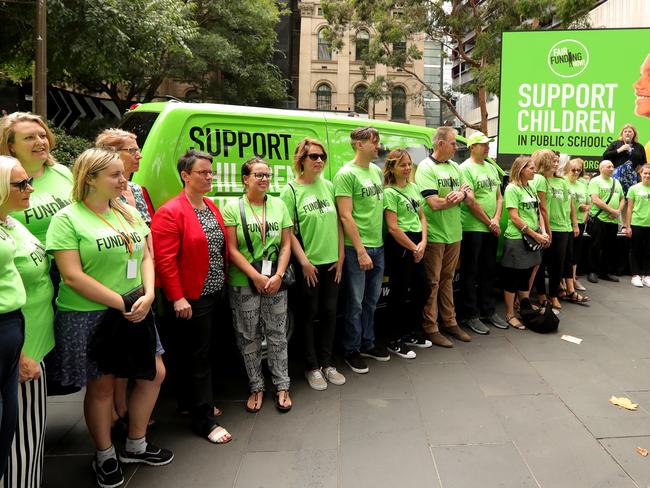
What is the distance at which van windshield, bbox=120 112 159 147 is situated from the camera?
3.46 metres

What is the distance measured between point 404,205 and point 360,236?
537 mm

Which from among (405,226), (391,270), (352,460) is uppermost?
(405,226)

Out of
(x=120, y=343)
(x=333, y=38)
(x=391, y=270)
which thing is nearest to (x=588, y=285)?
(x=391, y=270)

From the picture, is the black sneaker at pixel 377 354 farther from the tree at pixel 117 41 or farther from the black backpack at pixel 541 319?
the tree at pixel 117 41

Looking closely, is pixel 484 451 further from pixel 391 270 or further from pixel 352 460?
pixel 391 270

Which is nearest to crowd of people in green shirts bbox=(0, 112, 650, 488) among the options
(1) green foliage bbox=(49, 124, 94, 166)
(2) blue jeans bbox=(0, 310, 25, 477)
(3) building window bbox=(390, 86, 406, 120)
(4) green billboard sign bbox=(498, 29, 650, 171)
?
(2) blue jeans bbox=(0, 310, 25, 477)

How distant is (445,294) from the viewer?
4703 mm

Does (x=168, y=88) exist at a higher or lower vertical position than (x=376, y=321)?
higher

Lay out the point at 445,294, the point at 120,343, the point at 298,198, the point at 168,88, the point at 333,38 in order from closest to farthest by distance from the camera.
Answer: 1. the point at 120,343
2. the point at 298,198
3. the point at 445,294
4. the point at 333,38
5. the point at 168,88

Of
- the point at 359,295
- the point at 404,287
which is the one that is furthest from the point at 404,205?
the point at 359,295

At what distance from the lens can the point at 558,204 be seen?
5.40 m

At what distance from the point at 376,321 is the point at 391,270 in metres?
1.18

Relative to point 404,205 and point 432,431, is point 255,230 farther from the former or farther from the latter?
point 432,431

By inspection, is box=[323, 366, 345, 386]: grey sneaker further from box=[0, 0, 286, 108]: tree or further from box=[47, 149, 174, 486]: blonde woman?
box=[0, 0, 286, 108]: tree
